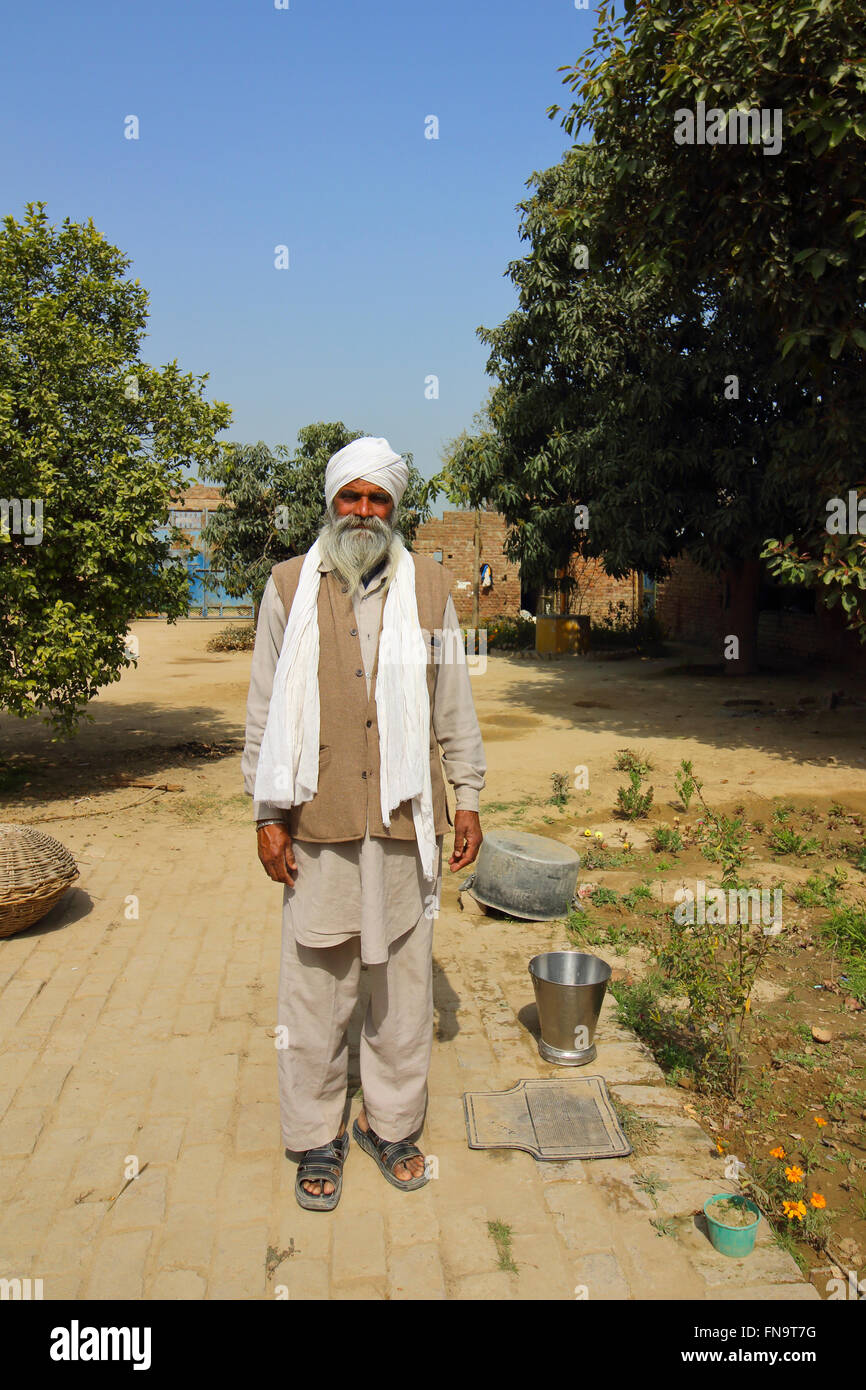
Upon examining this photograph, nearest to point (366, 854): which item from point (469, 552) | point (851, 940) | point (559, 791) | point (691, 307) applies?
point (851, 940)

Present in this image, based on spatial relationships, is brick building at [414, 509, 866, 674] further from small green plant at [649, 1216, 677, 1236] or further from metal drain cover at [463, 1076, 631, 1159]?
small green plant at [649, 1216, 677, 1236]

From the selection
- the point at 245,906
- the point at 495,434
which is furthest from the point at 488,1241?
the point at 495,434

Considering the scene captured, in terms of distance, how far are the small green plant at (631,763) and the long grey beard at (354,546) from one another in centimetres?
515

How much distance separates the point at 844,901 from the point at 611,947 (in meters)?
1.57

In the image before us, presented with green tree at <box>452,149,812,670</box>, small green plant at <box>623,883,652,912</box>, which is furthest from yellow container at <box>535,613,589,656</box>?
small green plant at <box>623,883,652,912</box>

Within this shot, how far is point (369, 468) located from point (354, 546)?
0.24 metres

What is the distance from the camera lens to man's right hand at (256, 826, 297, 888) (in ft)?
9.09

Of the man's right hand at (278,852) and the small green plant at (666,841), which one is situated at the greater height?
the man's right hand at (278,852)

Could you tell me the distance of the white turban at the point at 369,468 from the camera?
284 cm

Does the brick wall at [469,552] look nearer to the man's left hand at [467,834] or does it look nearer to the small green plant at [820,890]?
the small green plant at [820,890]

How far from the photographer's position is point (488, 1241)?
8.56 ft

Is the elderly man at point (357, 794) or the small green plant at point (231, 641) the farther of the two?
the small green plant at point (231, 641)

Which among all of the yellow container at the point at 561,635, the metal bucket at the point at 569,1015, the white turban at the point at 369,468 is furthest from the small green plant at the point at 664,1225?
the yellow container at the point at 561,635

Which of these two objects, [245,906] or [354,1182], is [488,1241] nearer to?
[354,1182]
